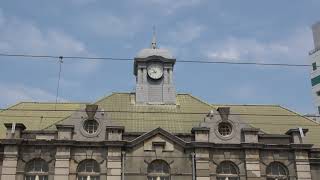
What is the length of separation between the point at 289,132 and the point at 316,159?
2.59 meters

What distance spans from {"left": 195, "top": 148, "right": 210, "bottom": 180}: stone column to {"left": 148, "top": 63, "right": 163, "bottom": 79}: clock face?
8.91 m

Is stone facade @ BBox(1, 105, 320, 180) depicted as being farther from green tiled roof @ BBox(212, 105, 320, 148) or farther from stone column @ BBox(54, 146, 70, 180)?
green tiled roof @ BBox(212, 105, 320, 148)

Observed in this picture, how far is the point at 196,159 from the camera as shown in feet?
109

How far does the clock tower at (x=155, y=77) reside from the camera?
3956 centimetres

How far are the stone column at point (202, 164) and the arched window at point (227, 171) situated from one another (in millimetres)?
1072

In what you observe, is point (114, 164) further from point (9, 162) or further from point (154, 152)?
point (9, 162)

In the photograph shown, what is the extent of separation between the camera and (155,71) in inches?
1596

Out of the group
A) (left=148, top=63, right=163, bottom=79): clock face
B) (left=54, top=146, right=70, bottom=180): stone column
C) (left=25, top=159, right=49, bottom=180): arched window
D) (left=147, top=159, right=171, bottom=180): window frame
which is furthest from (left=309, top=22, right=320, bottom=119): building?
(left=25, top=159, right=49, bottom=180): arched window

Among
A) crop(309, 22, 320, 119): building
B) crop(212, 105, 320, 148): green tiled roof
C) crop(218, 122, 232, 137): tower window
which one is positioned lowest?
crop(218, 122, 232, 137): tower window

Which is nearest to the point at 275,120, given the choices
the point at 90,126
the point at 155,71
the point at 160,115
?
the point at 160,115

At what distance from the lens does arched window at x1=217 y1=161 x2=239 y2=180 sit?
33625mm

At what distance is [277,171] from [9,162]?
1809 centimetres

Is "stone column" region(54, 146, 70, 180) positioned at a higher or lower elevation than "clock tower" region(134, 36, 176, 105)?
lower

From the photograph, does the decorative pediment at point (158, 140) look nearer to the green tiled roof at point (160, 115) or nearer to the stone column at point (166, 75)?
the green tiled roof at point (160, 115)
